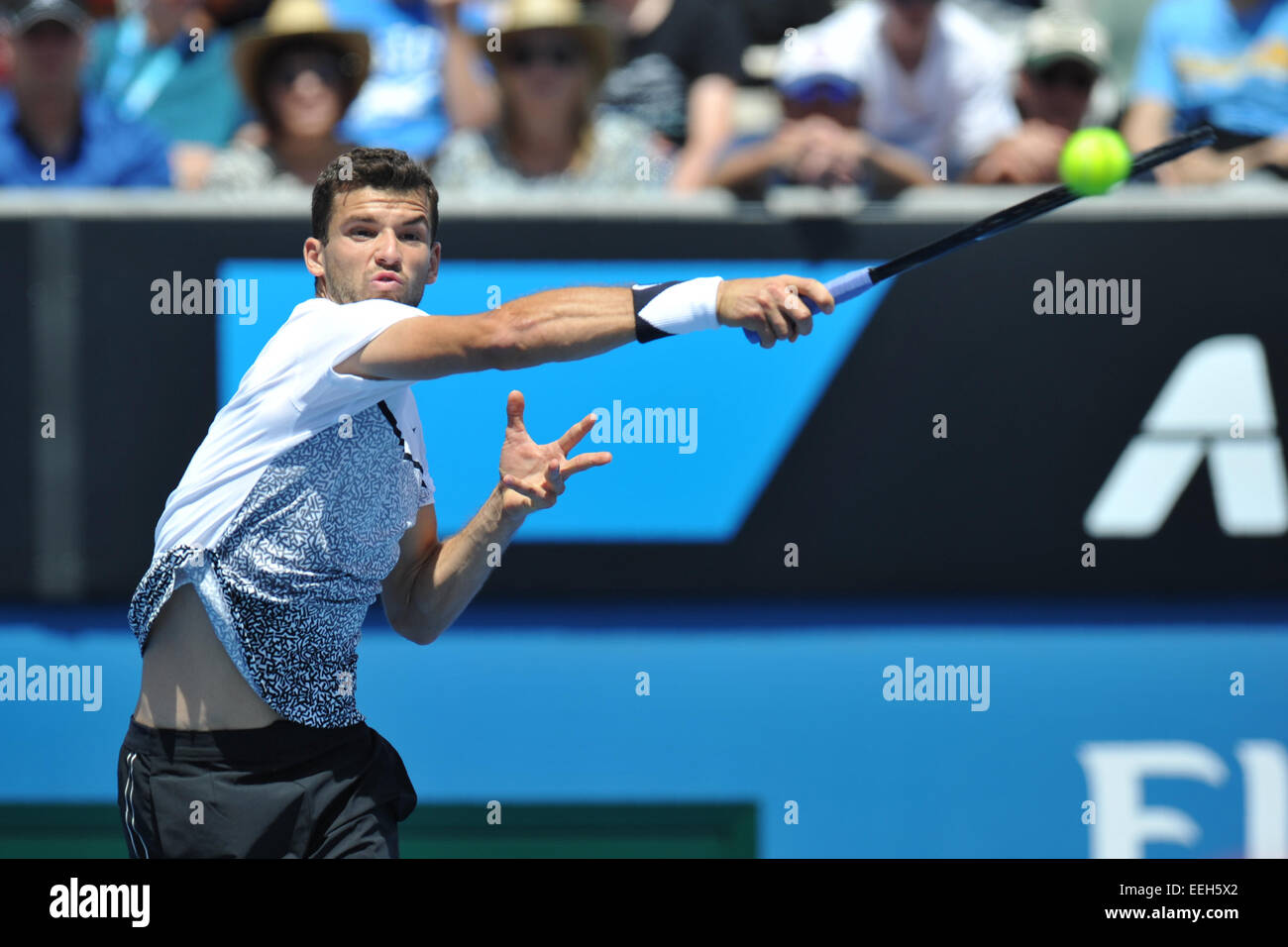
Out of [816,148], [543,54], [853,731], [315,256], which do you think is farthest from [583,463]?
[543,54]

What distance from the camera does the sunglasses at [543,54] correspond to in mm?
5672

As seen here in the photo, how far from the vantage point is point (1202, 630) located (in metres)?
5.21

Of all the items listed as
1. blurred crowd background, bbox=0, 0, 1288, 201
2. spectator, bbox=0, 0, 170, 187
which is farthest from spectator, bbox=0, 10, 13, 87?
spectator, bbox=0, 0, 170, 187

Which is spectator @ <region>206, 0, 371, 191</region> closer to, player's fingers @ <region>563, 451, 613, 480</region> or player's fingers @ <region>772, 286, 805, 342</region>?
player's fingers @ <region>563, 451, 613, 480</region>

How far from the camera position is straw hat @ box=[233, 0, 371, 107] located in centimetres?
580

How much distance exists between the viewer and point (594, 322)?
3000mm

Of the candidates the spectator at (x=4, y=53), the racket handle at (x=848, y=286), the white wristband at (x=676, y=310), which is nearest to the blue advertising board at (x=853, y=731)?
the racket handle at (x=848, y=286)

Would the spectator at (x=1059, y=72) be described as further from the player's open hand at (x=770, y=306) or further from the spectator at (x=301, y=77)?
the player's open hand at (x=770, y=306)

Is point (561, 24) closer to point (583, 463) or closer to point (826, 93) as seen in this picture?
point (826, 93)

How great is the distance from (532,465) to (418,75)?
3396 mm

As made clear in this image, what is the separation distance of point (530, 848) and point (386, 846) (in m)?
1.71

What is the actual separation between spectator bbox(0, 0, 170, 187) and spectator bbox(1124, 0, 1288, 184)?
3419mm

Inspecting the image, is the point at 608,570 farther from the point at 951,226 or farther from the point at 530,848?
the point at 951,226
